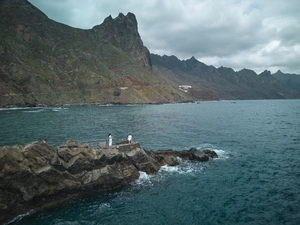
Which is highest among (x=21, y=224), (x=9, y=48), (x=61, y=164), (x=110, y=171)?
(x=9, y=48)

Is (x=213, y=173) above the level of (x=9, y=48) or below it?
below

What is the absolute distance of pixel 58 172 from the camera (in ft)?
79.3

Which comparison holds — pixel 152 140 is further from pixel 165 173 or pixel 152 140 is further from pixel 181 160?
pixel 165 173

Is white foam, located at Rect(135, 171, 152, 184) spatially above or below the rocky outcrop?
below

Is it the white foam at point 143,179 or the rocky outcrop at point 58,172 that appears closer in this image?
the rocky outcrop at point 58,172

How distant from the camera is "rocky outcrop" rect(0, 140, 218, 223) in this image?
836 inches

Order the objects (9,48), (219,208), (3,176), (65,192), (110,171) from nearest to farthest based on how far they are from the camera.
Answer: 1. (3,176)
2. (219,208)
3. (65,192)
4. (110,171)
5. (9,48)

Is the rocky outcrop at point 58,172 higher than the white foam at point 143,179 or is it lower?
higher

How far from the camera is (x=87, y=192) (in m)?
25.4

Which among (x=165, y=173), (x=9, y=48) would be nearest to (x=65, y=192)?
(x=165, y=173)

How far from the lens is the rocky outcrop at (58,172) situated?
21.2 meters

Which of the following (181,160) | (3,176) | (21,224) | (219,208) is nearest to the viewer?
(21,224)

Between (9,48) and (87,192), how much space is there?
19539 centimetres

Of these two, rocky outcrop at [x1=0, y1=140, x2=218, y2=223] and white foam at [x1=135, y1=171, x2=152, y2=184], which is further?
white foam at [x1=135, y1=171, x2=152, y2=184]
